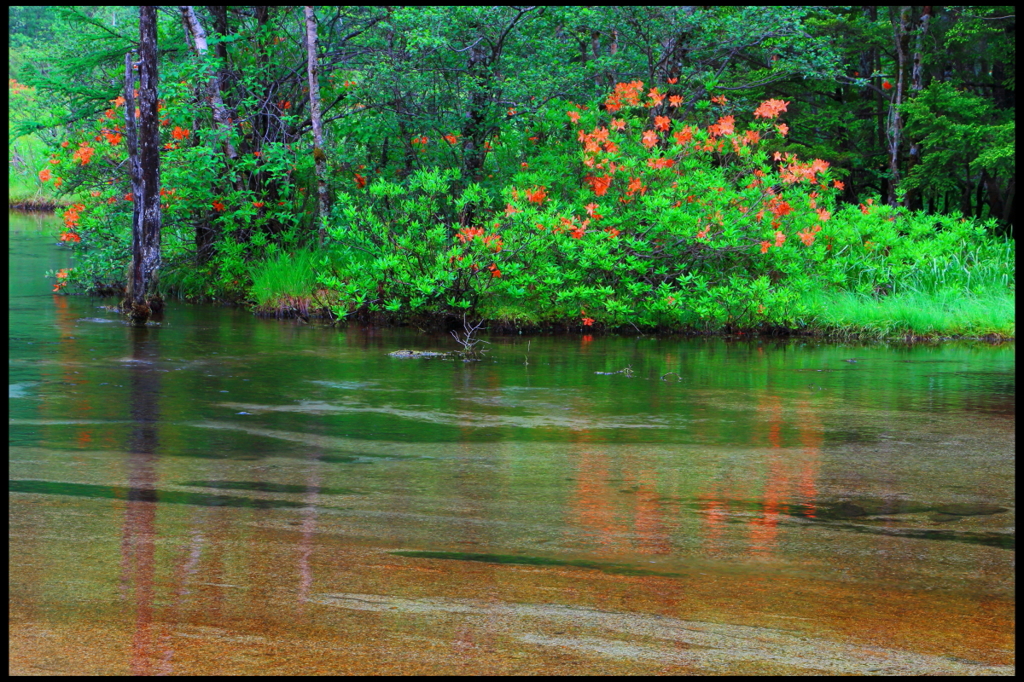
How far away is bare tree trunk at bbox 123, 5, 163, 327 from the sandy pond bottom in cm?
1013

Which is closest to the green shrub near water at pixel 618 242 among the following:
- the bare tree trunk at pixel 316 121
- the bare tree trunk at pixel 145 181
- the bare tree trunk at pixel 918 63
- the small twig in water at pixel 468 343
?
the small twig in water at pixel 468 343

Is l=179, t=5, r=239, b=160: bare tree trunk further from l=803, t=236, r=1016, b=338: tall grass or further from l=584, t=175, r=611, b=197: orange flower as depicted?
l=803, t=236, r=1016, b=338: tall grass

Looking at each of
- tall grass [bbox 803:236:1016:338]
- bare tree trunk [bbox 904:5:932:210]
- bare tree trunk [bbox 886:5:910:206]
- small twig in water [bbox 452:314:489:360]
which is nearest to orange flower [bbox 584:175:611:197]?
small twig in water [bbox 452:314:489:360]

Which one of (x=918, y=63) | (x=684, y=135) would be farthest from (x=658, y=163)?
(x=918, y=63)

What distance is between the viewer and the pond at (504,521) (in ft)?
13.2

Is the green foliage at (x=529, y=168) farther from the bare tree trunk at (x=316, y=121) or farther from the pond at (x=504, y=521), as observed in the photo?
the pond at (x=504, y=521)

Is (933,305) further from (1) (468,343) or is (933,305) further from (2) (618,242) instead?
(1) (468,343)

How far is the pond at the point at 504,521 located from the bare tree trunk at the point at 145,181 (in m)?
3.74

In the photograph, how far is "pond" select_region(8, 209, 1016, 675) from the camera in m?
4.03

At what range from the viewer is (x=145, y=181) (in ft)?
48.6

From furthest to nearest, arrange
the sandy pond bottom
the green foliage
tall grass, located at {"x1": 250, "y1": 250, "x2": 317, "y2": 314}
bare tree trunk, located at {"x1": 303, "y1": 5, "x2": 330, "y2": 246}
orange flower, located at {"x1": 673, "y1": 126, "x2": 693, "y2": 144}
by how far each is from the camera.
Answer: bare tree trunk, located at {"x1": 303, "y1": 5, "x2": 330, "y2": 246} < tall grass, located at {"x1": 250, "y1": 250, "x2": 317, "y2": 314} < orange flower, located at {"x1": 673, "y1": 126, "x2": 693, "y2": 144} < the green foliage < the sandy pond bottom

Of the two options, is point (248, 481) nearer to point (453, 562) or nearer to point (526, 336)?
point (453, 562)

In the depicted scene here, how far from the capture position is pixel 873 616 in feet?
14.5

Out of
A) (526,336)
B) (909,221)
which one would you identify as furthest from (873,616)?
(909,221)
